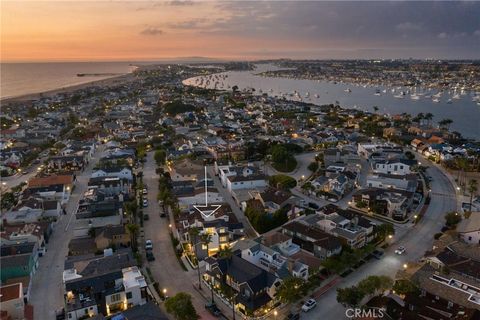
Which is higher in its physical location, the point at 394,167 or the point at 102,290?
the point at 394,167

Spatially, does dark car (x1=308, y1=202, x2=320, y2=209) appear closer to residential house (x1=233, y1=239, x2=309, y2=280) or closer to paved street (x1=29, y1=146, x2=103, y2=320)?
residential house (x1=233, y1=239, x2=309, y2=280)

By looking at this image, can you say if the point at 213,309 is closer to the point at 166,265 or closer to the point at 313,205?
the point at 166,265

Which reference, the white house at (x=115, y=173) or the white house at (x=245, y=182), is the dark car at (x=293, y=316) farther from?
the white house at (x=115, y=173)

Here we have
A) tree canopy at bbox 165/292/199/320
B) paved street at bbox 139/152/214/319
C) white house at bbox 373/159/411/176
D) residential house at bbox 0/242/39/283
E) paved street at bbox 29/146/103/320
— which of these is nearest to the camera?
tree canopy at bbox 165/292/199/320

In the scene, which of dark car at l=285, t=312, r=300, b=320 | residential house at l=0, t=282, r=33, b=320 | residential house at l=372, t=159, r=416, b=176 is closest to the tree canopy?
dark car at l=285, t=312, r=300, b=320

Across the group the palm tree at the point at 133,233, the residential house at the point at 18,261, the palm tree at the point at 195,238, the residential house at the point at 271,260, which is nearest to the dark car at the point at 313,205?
the residential house at the point at 271,260

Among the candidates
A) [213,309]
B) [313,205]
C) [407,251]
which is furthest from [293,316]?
[313,205]
